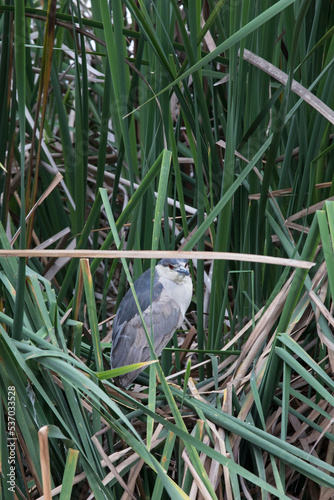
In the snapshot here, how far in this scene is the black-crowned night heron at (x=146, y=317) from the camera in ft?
5.13

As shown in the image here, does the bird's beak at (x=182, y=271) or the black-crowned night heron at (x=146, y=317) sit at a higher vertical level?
the bird's beak at (x=182, y=271)

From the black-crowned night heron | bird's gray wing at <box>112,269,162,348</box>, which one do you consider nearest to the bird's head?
the black-crowned night heron

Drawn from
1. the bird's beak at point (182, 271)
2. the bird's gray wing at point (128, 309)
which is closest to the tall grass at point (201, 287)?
the bird's gray wing at point (128, 309)

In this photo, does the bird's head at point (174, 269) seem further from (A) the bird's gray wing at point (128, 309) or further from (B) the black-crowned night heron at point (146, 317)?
(A) the bird's gray wing at point (128, 309)

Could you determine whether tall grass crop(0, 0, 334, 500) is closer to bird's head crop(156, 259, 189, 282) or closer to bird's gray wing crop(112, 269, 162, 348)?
bird's gray wing crop(112, 269, 162, 348)

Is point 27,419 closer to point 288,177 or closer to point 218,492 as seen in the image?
point 218,492

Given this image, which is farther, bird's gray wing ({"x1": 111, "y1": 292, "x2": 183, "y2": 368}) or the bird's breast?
the bird's breast

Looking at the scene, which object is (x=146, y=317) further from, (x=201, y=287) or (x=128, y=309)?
(x=201, y=287)

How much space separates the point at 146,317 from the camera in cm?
170

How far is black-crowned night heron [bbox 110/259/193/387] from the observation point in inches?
61.5

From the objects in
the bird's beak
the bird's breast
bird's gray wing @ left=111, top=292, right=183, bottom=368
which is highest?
the bird's beak

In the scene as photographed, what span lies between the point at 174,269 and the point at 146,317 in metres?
0.18

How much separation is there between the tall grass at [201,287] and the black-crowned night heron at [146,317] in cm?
6

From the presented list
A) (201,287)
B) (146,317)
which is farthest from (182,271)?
(201,287)
